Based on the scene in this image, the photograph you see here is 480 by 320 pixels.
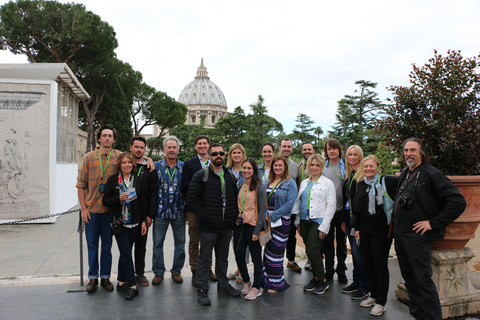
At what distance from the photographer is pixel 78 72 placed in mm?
Result: 25375

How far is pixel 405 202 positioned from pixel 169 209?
2680 millimetres

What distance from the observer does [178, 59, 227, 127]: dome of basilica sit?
119 metres

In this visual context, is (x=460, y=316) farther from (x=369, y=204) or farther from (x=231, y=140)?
(x=231, y=140)

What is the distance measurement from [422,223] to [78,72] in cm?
2671

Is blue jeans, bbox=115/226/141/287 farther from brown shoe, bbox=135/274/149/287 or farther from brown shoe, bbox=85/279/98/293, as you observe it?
brown shoe, bbox=85/279/98/293

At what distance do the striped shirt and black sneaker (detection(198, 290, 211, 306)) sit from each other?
1465 mm

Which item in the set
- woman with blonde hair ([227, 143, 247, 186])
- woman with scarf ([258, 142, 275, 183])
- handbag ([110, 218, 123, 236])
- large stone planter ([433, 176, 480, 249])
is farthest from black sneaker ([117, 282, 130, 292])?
large stone planter ([433, 176, 480, 249])

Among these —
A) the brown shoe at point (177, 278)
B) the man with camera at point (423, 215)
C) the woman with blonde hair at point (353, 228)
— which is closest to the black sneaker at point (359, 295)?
the woman with blonde hair at point (353, 228)

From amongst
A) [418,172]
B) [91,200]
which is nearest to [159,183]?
[91,200]

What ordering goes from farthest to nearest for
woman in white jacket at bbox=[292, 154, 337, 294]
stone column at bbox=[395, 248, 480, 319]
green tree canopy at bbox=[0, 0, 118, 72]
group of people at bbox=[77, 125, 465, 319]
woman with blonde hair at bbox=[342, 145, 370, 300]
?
green tree canopy at bbox=[0, 0, 118, 72] < woman in white jacket at bbox=[292, 154, 337, 294] < woman with blonde hair at bbox=[342, 145, 370, 300] < group of people at bbox=[77, 125, 465, 319] < stone column at bbox=[395, 248, 480, 319]

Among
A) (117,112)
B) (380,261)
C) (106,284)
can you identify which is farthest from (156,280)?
(117,112)

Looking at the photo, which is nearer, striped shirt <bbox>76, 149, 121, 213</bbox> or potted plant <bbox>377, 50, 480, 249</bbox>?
potted plant <bbox>377, 50, 480, 249</bbox>

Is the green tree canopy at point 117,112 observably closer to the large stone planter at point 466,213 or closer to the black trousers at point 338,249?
the black trousers at point 338,249

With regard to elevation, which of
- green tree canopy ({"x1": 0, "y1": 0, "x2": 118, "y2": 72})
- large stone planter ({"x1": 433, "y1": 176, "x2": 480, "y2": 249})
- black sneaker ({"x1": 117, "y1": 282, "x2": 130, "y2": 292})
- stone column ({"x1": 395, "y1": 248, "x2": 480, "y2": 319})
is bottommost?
black sneaker ({"x1": 117, "y1": 282, "x2": 130, "y2": 292})
